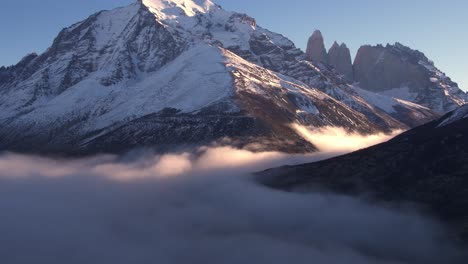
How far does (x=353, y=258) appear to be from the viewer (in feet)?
648

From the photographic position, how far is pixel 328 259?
196 meters

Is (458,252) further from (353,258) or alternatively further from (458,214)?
(353,258)

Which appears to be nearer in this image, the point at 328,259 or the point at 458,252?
the point at 458,252

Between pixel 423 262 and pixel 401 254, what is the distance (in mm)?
8991

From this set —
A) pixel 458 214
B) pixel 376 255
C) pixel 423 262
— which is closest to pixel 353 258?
pixel 376 255

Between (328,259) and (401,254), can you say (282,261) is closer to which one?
(328,259)

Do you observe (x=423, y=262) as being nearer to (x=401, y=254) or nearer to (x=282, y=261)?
(x=401, y=254)

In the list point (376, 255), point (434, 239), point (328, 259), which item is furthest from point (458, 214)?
point (328, 259)

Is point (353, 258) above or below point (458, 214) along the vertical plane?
below

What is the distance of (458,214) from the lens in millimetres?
199875

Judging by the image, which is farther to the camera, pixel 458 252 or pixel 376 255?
pixel 376 255

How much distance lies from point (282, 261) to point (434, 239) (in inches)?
1974

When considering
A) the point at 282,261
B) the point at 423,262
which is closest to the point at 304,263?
the point at 282,261

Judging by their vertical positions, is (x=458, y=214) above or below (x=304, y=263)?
above
